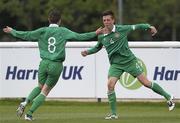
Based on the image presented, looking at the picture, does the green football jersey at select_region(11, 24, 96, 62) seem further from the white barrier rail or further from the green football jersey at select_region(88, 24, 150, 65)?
the white barrier rail

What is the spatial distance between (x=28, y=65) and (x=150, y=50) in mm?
3242

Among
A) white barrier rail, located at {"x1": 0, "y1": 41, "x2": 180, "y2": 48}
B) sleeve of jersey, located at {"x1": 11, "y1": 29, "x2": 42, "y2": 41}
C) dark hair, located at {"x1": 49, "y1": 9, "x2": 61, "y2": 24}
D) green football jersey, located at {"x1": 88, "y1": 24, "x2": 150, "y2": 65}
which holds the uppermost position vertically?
dark hair, located at {"x1": 49, "y1": 9, "x2": 61, "y2": 24}

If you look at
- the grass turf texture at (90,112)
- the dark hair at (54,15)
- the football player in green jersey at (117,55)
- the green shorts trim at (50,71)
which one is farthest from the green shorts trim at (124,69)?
the dark hair at (54,15)

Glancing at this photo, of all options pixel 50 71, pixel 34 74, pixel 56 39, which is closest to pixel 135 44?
pixel 34 74

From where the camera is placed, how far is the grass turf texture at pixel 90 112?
16.1 m

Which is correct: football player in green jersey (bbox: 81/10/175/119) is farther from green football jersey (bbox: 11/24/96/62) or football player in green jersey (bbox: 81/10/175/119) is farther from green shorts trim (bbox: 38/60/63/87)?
green shorts trim (bbox: 38/60/63/87)

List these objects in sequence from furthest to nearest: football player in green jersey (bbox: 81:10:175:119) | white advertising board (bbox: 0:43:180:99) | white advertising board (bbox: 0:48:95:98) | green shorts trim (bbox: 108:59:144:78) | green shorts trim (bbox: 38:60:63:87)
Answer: white advertising board (bbox: 0:48:95:98), white advertising board (bbox: 0:43:180:99), green shorts trim (bbox: 108:59:144:78), football player in green jersey (bbox: 81:10:175:119), green shorts trim (bbox: 38:60:63:87)

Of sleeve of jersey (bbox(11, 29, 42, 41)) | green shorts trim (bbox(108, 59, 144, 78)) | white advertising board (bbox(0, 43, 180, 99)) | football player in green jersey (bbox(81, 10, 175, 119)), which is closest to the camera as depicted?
sleeve of jersey (bbox(11, 29, 42, 41))

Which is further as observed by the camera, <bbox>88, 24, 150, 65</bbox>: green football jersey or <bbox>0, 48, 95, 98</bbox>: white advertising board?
<bbox>0, 48, 95, 98</bbox>: white advertising board

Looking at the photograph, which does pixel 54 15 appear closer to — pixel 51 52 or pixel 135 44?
pixel 51 52

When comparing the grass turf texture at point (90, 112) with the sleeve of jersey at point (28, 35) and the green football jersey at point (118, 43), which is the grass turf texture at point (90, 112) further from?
the sleeve of jersey at point (28, 35)

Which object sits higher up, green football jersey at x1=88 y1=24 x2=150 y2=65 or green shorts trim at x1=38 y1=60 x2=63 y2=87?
green football jersey at x1=88 y1=24 x2=150 y2=65

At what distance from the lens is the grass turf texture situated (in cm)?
1609

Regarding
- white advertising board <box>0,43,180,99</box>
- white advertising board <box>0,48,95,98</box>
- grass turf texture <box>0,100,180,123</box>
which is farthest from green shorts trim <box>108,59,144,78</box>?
white advertising board <box>0,48,95,98</box>
